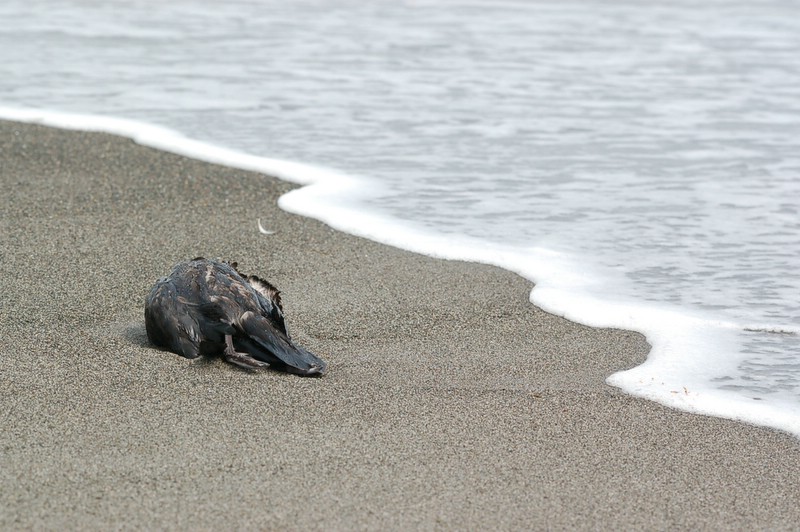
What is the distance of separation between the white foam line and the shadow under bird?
1.24 metres

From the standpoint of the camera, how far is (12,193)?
6.50 m

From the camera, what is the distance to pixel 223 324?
13.4 ft

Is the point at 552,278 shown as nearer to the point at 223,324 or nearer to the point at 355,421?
the point at 223,324

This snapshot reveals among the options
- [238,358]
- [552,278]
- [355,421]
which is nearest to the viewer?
[355,421]

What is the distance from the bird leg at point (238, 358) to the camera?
402 centimetres

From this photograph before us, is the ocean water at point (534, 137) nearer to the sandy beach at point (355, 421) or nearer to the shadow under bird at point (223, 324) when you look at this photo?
the sandy beach at point (355, 421)

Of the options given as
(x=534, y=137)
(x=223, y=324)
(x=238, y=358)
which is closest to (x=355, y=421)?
(x=238, y=358)

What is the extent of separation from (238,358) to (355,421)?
640 millimetres

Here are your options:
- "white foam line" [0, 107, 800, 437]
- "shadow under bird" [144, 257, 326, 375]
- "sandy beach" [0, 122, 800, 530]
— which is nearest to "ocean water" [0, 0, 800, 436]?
"white foam line" [0, 107, 800, 437]

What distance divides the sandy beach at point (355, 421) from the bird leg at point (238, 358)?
0.15 ft

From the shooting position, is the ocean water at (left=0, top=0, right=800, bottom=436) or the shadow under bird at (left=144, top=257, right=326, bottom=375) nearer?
the shadow under bird at (left=144, top=257, right=326, bottom=375)

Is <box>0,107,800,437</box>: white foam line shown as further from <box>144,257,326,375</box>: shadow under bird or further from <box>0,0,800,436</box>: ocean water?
<box>144,257,326,375</box>: shadow under bird

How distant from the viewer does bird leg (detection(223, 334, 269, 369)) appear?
402cm

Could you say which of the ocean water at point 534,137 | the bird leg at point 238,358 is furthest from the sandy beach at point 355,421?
the ocean water at point 534,137
